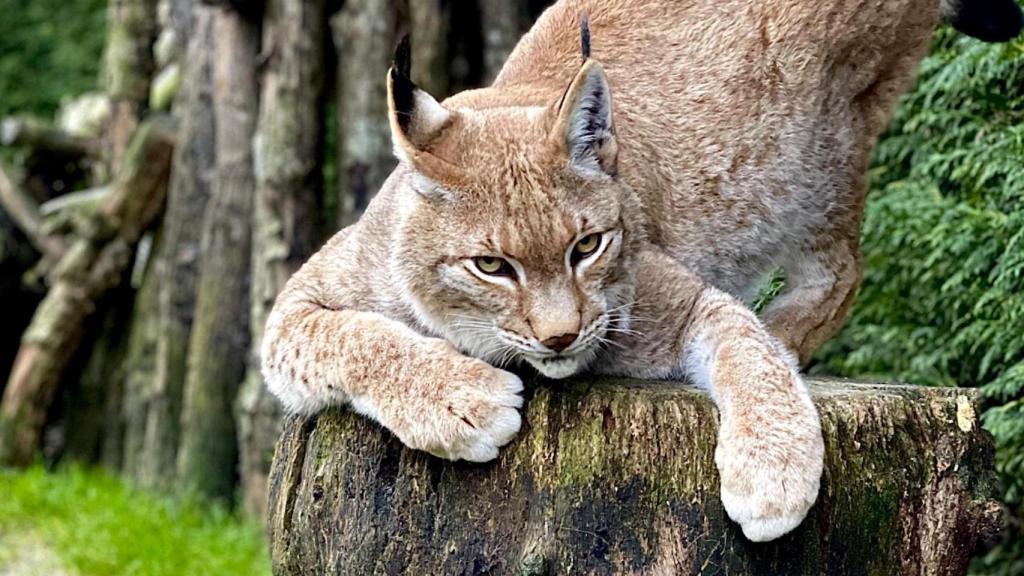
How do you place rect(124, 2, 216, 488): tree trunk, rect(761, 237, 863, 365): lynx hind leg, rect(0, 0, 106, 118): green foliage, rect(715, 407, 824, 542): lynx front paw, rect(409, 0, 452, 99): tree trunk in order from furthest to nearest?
rect(0, 0, 106, 118): green foliage → rect(124, 2, 216, 488): tree trunk → rect(409, 0, 452, 99): tree trunk → rect(761, 237, 863, 365): lynx hind leg → rect(715, 407, 824, 542): lynx front paw

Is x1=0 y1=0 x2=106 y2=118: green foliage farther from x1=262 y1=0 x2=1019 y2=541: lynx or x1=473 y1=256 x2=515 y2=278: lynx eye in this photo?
x1=473 y1=256 x2=515 y2=278: lynx eye

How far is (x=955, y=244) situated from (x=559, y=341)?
231 centimetres

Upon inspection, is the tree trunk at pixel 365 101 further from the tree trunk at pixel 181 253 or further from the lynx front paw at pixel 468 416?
the lynx front paw at pixel 468 416

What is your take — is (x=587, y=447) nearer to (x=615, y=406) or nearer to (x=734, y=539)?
(x=615, y=406)

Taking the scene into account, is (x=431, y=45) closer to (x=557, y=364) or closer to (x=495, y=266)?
→ (x=495, y=266)

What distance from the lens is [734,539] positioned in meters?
3.09

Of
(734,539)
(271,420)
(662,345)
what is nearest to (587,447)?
(734,539)

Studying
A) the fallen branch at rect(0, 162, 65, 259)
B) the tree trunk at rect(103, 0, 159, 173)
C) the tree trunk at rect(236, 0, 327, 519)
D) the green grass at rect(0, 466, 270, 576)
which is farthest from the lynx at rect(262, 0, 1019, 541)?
the fallen branch at rect(0, 162, 65, 259)

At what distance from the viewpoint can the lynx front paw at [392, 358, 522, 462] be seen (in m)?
3.21

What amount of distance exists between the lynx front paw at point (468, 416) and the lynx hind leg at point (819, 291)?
6.05ft

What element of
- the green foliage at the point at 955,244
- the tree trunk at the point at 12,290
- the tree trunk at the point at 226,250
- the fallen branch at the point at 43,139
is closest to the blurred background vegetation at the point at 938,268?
the green foliage at the point at 955,244

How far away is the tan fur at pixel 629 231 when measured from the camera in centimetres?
327

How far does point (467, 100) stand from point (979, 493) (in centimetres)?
194

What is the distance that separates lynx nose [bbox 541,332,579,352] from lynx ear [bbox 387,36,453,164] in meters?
0.61
